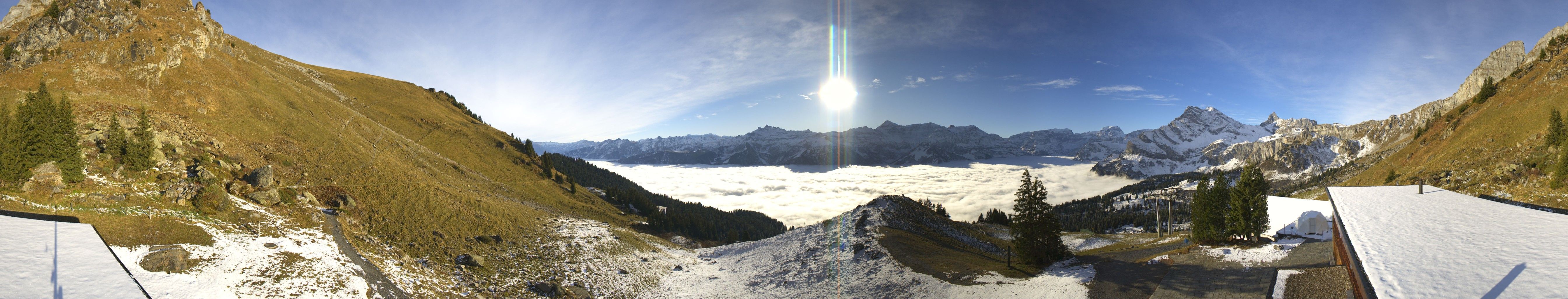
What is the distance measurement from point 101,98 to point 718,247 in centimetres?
5556

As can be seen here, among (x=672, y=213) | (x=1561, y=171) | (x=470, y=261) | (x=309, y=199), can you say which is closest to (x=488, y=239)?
(x=470, y=261)

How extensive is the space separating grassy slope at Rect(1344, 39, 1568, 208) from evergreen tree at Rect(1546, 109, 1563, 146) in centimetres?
146

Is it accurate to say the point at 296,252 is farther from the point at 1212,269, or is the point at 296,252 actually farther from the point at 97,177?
the point at 1212,269

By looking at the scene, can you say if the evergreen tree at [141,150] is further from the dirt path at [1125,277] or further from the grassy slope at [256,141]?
the dirt path at [1125,277]

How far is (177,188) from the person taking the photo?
27.5m

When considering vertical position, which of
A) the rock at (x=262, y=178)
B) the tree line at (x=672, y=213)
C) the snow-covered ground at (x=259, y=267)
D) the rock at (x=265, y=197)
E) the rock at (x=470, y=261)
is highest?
the rock at (x=262, y=178)

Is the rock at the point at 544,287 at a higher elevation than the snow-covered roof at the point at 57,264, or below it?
below

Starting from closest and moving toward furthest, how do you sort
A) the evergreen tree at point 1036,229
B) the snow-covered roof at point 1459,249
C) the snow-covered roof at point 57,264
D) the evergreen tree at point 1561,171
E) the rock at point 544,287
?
the snow-covered roof at point 1459,249 → the snow-covered roof at point 57,264 → the evergreen tree at point 1036,229 → the rock at point 544,287 → the evergreen tree at point 1561,171

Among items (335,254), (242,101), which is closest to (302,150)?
(242,101)

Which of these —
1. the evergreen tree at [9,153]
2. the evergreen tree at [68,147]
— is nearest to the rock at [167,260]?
the evergreen tree at [68,147]

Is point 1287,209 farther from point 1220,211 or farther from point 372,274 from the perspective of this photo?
point 372,274

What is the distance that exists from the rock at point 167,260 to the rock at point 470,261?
631 inches

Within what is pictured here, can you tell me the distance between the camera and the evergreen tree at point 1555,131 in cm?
5384

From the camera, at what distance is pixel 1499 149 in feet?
244
